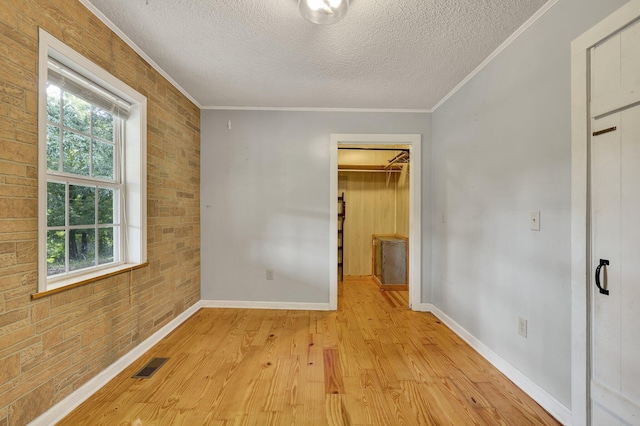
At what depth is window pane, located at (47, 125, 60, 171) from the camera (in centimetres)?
162

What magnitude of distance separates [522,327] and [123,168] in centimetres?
332

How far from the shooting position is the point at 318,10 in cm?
160

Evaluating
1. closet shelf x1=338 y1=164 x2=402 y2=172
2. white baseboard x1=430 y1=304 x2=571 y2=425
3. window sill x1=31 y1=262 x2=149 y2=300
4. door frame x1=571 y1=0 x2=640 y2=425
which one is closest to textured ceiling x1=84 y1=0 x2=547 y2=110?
door frame x1=571 y1=0 x2=640 y2=425

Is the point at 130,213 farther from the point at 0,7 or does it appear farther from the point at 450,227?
the point at 450,227

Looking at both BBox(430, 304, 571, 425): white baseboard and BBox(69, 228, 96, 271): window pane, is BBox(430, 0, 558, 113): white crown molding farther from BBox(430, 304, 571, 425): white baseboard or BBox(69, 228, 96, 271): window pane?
BBox(69, 228, 96, 271): window pane

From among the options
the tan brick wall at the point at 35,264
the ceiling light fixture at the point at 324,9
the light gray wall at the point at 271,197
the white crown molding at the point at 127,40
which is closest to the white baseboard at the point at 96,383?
the tan brick wall at the point at 35,264

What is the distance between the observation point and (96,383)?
1.82 m

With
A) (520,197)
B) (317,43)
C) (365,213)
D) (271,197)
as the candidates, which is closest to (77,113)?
(317,43)

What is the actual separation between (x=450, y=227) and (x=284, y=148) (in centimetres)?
216

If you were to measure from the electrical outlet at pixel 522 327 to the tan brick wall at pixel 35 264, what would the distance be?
9.72ft

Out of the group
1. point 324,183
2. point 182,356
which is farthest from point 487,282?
point 182,356

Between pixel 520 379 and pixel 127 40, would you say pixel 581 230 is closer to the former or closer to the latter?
pixel 520 379

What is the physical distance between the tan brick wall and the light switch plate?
2.98 metres

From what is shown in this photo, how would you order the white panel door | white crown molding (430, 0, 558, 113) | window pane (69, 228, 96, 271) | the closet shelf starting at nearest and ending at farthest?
1. the white panel door
2. white crown molding (430, 0, 558, 113)
3. window pane (69, 228, 96, 271)
4. the closet shelf
